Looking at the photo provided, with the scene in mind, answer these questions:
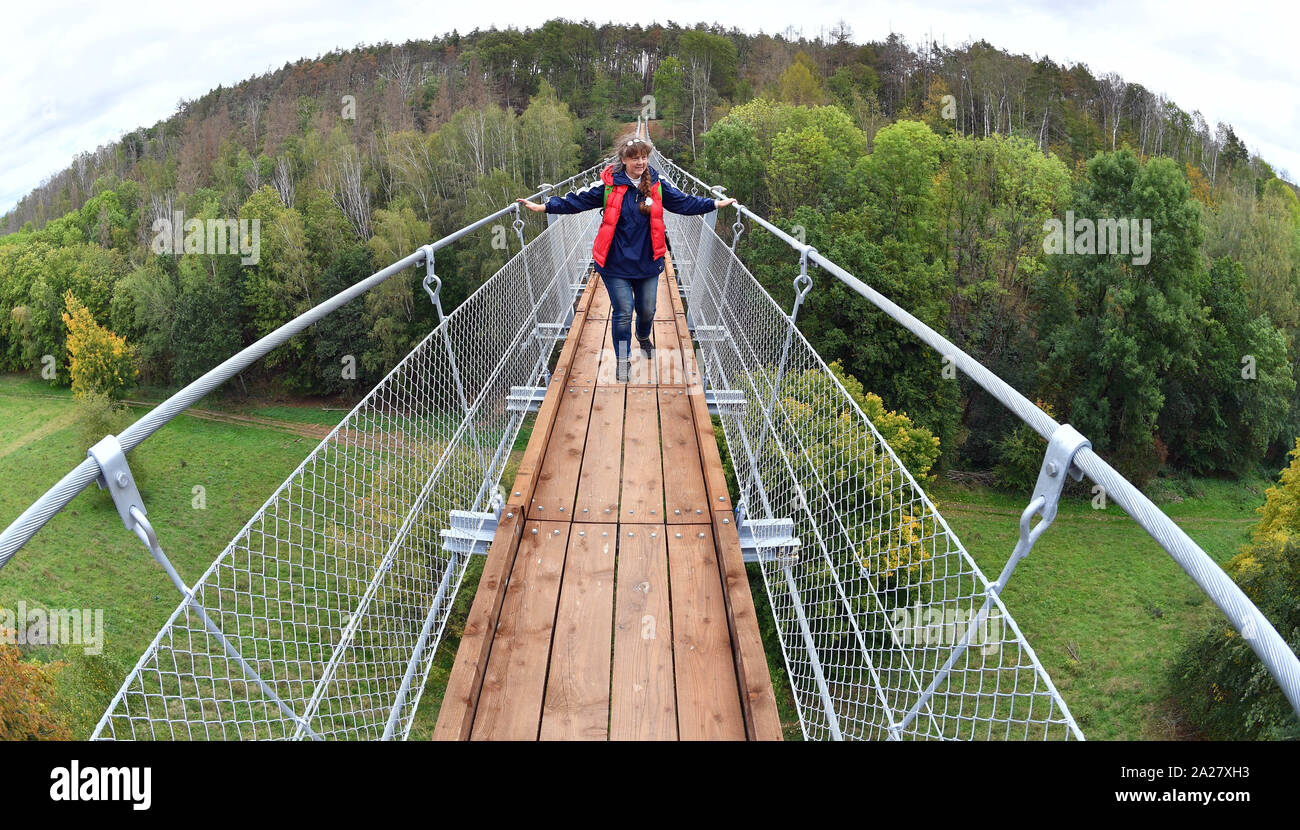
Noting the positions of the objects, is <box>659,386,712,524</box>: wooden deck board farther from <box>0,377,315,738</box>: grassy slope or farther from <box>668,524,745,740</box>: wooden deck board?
<box>0,377,315,738</box>: grassy slope

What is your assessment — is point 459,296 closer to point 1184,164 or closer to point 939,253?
point 939,253

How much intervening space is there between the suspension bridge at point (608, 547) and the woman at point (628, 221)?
471 mm

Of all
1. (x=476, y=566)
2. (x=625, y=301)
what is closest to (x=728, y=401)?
(x=625, y=301)

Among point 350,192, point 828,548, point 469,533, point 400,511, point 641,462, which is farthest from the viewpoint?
point 350,192

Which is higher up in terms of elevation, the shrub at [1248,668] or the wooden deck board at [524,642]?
the wooden deck board at [524,642]

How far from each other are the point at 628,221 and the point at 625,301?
49cm

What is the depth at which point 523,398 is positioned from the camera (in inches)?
215

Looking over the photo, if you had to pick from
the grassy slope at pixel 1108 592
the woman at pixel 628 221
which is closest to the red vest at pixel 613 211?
the woman at pixel 628 221

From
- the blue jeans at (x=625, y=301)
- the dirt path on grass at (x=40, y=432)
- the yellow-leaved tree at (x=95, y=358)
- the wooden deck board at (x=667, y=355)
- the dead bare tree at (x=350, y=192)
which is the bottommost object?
the dirt path on grass at (x=40, y=432)

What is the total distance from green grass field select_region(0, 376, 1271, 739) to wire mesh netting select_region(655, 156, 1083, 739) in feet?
42.9

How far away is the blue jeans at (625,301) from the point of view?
5160mm

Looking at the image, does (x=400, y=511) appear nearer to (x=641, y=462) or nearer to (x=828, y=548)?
(x=641, y=462)

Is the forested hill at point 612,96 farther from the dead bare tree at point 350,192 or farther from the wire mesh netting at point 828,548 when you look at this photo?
the wire mesh netting at point 828,548

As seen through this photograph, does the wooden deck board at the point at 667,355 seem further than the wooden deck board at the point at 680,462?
Yes
